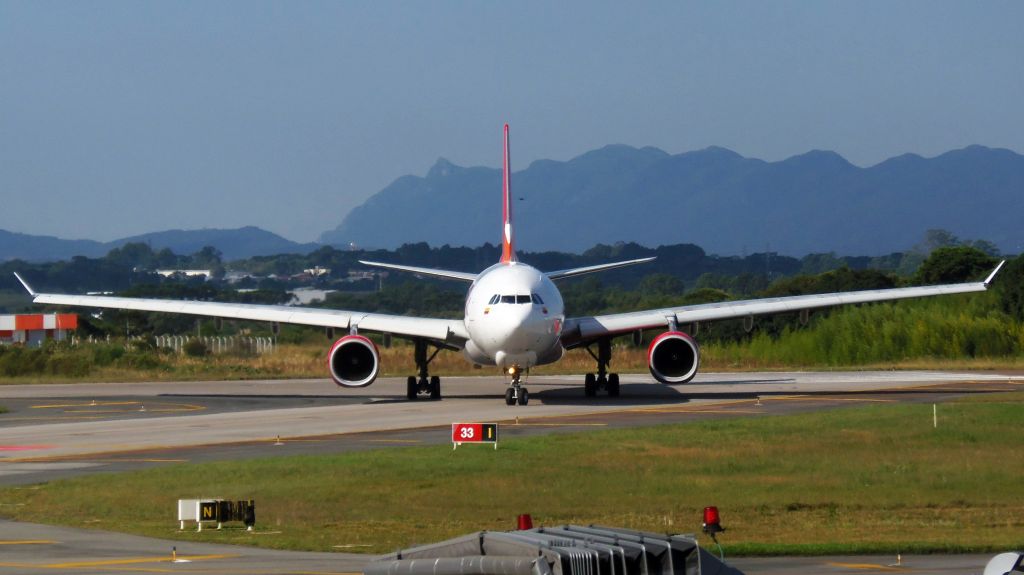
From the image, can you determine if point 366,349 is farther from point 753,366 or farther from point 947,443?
point 753,366

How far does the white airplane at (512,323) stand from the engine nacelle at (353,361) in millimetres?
28

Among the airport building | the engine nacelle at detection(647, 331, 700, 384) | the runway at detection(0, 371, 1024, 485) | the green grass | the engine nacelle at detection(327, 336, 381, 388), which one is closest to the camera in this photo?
the green grass

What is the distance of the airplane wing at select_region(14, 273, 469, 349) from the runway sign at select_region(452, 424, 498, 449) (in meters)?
13.9

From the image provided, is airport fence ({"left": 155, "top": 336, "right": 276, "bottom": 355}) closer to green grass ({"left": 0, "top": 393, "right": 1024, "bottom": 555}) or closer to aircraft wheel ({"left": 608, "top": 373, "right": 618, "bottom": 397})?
aircraft wheel ({"left": 608, "top": 373, "right": 618, "bottom": 397})

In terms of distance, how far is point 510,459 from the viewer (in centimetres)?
2605

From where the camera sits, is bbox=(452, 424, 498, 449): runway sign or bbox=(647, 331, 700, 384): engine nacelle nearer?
bbox=(452, 424, 498, 449): runway sign

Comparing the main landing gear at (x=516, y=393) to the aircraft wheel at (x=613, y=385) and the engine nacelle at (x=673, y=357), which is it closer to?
the engine nacelle at (x=673, y=357)

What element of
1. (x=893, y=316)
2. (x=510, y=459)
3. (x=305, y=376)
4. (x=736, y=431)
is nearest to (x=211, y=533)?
(x=510, y=459)

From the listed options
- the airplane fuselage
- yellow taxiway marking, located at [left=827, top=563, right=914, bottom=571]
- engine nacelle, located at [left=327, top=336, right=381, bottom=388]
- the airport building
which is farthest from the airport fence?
yellow taxiway marking, located at [left=827, top=563, right=914, bottom=571]

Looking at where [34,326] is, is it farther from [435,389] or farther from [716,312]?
[716,312]

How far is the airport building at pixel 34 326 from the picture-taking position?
8969 centimetres

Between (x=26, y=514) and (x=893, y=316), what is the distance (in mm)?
49673

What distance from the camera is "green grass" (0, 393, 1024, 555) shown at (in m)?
19.2

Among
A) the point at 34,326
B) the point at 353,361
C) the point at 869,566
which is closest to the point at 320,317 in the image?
the point at 353,361
